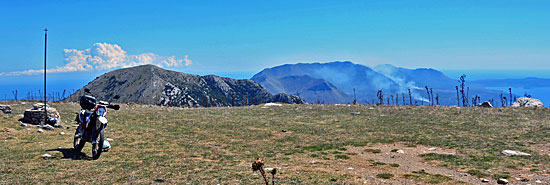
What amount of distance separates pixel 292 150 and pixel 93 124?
1106cm

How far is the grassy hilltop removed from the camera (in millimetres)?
14094

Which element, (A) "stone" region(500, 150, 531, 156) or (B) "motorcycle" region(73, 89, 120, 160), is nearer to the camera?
(B) "motorcycle" region(73, 89, 120, 160)

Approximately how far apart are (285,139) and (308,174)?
11953mm

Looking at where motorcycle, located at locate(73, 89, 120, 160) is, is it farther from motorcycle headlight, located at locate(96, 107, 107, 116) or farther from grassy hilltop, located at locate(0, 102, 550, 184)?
grassy hilltop, located at locate(0, 102, 550, 184)

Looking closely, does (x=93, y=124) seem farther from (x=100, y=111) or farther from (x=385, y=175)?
(x=385, y=175)

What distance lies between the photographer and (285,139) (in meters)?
26.4

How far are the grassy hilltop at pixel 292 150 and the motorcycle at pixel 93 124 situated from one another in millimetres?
639

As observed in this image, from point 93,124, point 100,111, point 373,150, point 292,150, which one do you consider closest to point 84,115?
point 93,124

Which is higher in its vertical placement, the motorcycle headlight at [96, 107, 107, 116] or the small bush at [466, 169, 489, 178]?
the motorcycle headlight at [96, 107, 107, 116]

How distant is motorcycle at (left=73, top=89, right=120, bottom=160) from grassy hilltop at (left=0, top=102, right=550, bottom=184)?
0.64 metres

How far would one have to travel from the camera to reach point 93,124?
17.3 m

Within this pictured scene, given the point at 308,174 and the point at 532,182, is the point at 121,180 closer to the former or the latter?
the point at 308,174

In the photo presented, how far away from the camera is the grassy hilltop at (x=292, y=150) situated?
14.1 m

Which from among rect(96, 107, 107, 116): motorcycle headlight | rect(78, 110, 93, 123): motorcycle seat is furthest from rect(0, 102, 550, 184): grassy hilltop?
rect(96, 107, 107, 116): motorcycle headlight
